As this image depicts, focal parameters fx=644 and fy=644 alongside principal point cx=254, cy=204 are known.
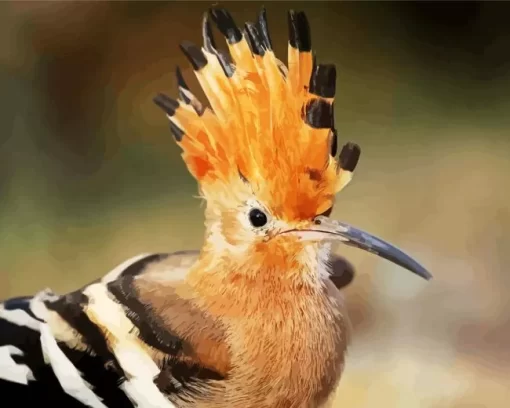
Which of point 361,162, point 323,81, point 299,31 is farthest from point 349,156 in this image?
point 299,31

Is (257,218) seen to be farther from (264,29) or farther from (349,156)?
(264,29)

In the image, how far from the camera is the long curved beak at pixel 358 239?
1.08m

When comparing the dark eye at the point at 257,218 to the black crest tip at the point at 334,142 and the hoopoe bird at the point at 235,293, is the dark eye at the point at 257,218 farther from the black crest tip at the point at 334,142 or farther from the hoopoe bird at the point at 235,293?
the black crest tip at the point at 334,142

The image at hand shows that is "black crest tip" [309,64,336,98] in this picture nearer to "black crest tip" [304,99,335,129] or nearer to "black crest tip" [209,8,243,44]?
"black crest tip" [304,99,335,129]

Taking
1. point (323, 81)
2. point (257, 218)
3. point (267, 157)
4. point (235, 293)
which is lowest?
point (235, 293)

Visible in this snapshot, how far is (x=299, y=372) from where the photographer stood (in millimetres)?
1085

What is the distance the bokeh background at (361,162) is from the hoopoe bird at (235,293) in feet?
0.18

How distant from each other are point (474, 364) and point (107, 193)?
0.75 meters

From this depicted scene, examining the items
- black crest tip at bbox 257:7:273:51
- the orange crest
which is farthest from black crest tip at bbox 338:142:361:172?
black crest tip at bbox 257:7:273:51

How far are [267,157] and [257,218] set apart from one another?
0.34 ft

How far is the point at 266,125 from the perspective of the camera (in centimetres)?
109

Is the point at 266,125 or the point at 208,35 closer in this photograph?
the point at 266,125

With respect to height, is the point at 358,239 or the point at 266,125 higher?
the point at 266,125

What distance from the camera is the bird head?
1068 millimetres
